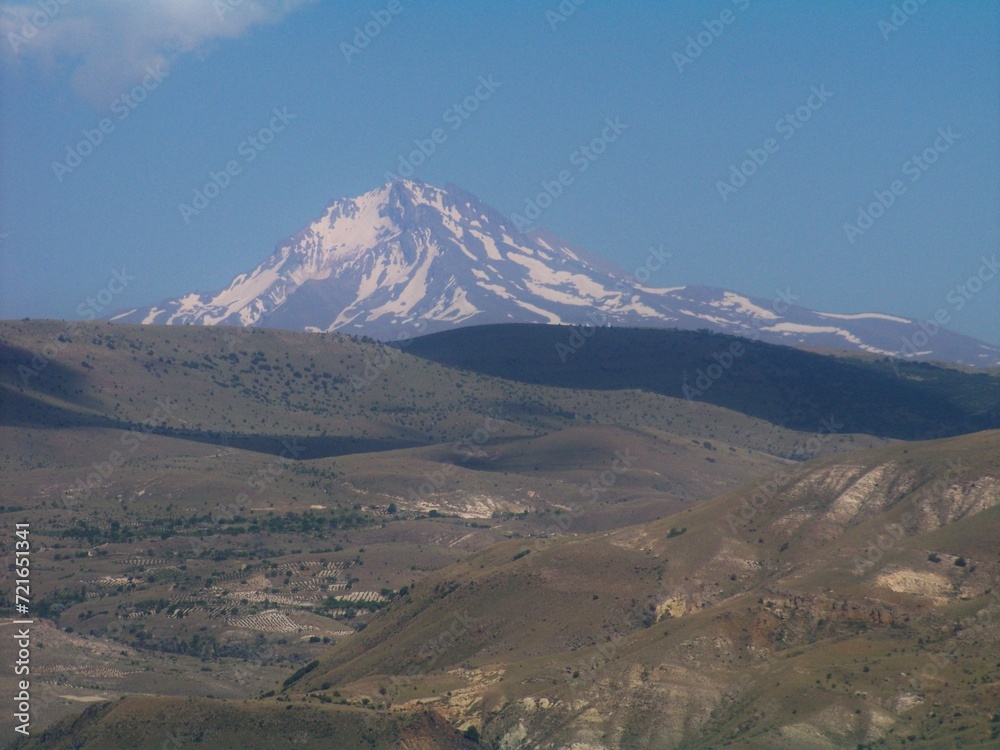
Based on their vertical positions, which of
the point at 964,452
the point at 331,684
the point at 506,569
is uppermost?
the point at 964,452

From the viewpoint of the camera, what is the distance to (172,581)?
196 meters

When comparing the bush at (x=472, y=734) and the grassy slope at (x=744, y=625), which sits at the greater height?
the grassy slope at (x=744, y=625)

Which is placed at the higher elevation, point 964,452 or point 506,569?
point 964,452

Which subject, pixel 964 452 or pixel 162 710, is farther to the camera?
pixel 964 452

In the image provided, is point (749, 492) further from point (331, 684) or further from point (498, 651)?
point (331, 684)

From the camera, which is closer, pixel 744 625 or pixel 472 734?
pixel 472 734

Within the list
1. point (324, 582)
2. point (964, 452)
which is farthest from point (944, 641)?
point (324, 582)

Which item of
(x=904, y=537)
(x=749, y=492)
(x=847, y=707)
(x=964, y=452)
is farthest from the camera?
(x=749, y=492)

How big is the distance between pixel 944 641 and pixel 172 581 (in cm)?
12116

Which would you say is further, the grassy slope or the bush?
the bush

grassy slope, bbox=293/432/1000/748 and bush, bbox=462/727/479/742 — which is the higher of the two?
grassy slope, bbox=293/432/1000/748

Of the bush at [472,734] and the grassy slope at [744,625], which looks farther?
the bush at [472,734]

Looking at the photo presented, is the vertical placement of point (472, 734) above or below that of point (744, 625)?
below

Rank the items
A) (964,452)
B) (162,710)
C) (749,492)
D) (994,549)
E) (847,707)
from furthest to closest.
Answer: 1. (749,492)
2. (964,452)
3. (994,549)
4. (162,710)
5. (847,707)
